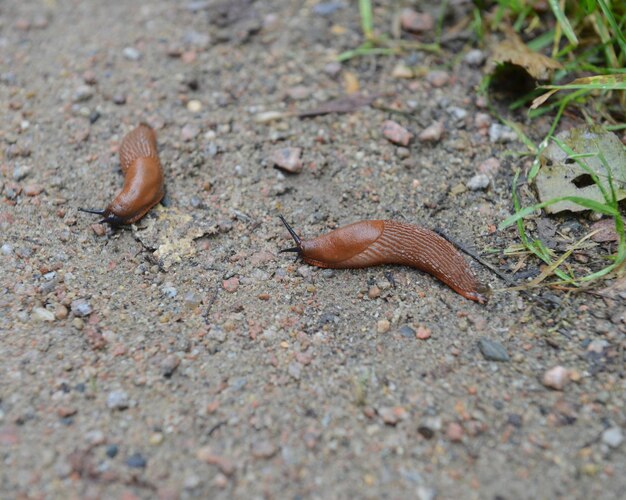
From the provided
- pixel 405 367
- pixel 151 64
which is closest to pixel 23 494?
pixel 405 367

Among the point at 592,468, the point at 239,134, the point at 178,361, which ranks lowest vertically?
the point at 592,468

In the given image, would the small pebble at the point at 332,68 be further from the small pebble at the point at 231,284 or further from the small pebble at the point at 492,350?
the small pebble at the point at 492,350

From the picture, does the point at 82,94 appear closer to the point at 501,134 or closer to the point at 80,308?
the point at 80,308

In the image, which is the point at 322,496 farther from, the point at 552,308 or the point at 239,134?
the point at 239,134

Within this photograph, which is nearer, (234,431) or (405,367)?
(234,431)

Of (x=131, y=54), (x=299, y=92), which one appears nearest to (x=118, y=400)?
(x=299, y=92)

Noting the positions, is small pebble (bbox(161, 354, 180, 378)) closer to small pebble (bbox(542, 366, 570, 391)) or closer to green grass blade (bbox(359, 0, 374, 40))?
small pebble (bbox(542, 366, 570, 391))

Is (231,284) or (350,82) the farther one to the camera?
(350,82)
